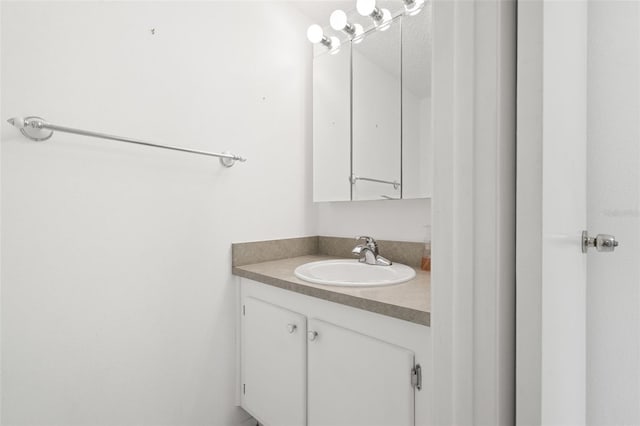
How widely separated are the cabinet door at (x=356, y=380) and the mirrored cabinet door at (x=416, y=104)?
0.72m

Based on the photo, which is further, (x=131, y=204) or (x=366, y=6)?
(x=366, y=6)

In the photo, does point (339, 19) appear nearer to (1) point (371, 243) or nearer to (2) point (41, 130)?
(1) point (371, 243)

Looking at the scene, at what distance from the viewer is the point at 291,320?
111 centimetres

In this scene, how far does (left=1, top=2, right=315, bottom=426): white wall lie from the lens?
Answer: 2.88ft

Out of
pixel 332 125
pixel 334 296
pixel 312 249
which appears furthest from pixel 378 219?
pixel 334 296

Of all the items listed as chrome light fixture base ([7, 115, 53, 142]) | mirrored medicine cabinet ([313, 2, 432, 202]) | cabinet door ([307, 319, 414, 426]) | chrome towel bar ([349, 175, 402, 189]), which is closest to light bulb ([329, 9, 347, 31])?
mirrored medicine cabinet ([313, 2, 432, 202])

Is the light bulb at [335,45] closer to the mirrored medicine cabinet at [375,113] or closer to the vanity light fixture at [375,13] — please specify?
the mirrored medicine cabinet at [375,113]

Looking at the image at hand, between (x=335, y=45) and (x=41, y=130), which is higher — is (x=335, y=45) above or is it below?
above

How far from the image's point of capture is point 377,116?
1.50 metres

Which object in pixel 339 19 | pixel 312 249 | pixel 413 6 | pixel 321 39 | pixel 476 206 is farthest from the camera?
pixel 312 249
